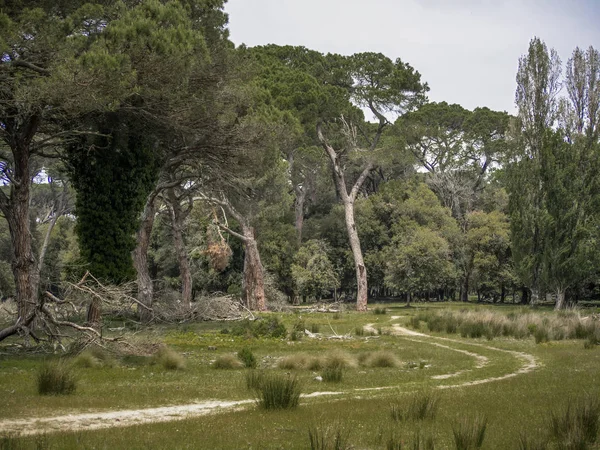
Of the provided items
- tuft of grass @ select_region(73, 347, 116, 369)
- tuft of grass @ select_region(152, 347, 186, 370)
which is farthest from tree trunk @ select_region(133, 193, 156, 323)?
tuft of grass @ select_region(152, 347, 186, 370)

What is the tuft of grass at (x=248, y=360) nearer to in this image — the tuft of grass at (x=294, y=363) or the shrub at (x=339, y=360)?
the tuft of grass at (x=294, y=363)

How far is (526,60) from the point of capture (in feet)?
152

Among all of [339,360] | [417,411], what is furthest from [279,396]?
[339,360]

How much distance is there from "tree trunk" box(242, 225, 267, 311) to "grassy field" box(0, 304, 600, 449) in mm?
19538

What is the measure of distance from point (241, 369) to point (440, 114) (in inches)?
2092

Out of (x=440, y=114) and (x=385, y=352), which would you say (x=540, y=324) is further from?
(x=440, y=114)

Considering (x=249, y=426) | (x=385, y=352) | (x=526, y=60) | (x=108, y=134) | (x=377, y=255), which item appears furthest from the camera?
(x=377, y=255)

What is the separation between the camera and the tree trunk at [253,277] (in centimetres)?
4359

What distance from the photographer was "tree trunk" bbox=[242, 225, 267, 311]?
43.6 meters

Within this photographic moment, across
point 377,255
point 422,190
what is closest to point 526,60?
point 422,190

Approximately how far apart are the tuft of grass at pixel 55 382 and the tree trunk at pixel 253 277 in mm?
30548

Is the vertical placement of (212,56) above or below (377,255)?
above

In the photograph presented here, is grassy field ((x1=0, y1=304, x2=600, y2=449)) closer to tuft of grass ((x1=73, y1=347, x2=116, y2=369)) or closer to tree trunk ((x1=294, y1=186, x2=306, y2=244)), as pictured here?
tuft of grass ((x1=73, y1=347, x2=116, y2=369))

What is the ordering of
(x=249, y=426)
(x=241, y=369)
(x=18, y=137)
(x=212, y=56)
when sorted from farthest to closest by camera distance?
(x=212, y=56) → (x=18, y=137) → (x=241, y=369) → (x=249, y=426)
